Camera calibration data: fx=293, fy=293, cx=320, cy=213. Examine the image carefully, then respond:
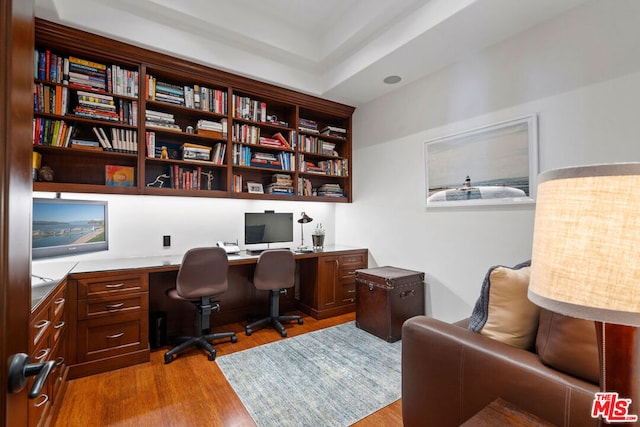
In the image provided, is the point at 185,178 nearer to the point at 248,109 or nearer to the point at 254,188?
the point at 254,188

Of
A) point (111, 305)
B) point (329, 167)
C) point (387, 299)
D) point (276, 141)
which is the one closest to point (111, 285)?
point (111, 305)

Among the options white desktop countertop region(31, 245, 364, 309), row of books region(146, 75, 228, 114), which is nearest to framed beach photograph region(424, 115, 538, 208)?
white desktop countertop region(31, 245, 364, 309)

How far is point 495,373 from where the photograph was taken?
1210mm

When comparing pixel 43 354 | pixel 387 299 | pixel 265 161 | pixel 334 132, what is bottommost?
pixel 387 299

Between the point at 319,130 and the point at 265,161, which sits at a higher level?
the point at 319,130

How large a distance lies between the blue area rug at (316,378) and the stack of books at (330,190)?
1.83 meters

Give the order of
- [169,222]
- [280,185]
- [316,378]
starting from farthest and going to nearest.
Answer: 1. [280,185]
2. [169,222]
3. [316,378]

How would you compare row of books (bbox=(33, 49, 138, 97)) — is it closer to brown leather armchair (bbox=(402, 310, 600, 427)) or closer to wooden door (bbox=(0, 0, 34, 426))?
wooden door (bbox=(0, 0, 34, 426))

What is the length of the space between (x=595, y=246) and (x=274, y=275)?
2.69 metres

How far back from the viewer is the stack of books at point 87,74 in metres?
2.51

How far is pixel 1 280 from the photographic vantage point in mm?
513

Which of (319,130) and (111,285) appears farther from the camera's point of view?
(319,130)

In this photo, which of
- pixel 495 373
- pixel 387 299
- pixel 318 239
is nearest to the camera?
pixel 495 373

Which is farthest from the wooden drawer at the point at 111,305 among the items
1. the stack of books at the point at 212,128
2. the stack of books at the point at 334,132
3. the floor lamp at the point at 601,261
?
the stack of books at the point at 334,132
